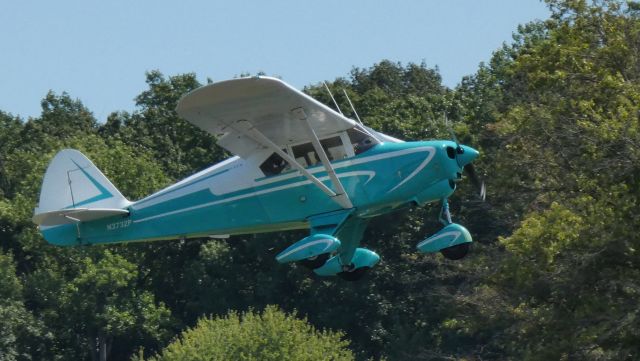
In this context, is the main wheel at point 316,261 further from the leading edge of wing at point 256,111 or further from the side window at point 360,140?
the leading edge of wing at point 256,111

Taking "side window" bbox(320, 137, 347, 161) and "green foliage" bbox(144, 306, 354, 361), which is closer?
"side window" bbox(320, 137, 347, 161)

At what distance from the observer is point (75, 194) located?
2686 centimetres

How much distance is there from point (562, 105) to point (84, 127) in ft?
130

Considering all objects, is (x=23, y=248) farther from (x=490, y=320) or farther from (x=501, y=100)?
(x=490, y=320)

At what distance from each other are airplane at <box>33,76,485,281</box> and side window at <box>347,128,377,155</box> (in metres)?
0.01

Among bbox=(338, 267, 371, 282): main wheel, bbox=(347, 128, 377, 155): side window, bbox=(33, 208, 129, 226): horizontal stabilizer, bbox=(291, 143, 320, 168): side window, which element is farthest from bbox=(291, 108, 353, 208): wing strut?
bbox=(33, 208, 129, 226): horizontal stabilizer

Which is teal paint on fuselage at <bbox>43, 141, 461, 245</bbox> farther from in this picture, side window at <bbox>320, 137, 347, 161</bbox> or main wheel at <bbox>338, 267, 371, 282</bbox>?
main wheel at <bbox>338, 267, 371, 282</bbox>

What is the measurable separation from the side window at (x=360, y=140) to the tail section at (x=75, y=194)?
448cm

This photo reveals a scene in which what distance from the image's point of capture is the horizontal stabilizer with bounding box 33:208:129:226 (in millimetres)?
25391

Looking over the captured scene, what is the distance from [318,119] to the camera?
75.1ft

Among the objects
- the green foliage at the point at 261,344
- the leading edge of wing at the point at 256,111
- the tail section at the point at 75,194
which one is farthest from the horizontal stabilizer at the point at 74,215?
the green foliage at the point at 261,344

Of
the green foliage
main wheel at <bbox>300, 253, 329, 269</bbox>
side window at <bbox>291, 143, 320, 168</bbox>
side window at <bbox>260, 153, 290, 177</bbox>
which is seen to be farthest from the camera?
the green foliage


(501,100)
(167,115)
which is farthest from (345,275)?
(167,115)

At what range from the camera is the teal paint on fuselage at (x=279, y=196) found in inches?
893
